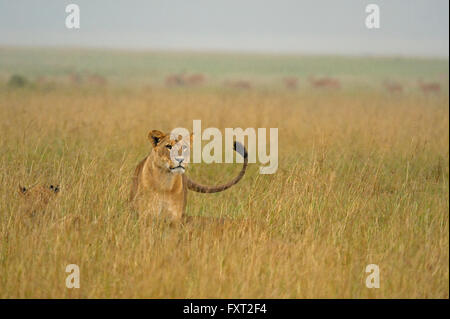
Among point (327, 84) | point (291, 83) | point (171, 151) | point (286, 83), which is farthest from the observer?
point (286, 83)

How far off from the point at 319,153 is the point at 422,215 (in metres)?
1.56

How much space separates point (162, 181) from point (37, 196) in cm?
99

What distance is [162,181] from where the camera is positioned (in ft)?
17.7

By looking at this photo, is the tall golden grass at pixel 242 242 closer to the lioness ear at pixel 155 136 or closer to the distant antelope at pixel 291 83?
the lioness ear at pixel 155 136

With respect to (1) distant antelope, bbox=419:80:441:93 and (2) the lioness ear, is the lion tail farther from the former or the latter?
(1) distant antelope, bbox=419:80:441:93

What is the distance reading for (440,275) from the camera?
13.7 ft

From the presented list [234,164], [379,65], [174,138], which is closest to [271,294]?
[174,138]

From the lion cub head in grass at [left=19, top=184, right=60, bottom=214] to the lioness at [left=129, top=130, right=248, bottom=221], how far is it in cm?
65

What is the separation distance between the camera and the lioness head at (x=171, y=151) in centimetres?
522

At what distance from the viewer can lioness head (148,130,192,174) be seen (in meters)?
5.22

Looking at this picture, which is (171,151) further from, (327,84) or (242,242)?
(327,84)

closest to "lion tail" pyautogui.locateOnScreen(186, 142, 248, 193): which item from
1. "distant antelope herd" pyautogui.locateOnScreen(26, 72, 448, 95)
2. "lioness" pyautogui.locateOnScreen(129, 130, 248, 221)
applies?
"lioness" pyautogui.locateOnScreen(129, 130, 248, 221)

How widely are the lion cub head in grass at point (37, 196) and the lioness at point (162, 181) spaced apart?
0.65 m

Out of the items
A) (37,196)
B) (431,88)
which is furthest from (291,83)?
(37,196)
